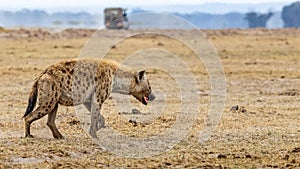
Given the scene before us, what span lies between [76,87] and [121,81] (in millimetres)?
936

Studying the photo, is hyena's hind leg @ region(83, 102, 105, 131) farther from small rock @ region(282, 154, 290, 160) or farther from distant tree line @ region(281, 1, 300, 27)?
distant tree line @ region(281, 1, 300, 27)

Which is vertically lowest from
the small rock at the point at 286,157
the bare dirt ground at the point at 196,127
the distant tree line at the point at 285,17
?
the small rock at the point at 286,157

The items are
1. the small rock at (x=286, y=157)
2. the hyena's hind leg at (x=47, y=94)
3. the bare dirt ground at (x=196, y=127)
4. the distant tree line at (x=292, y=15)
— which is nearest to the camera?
the bare dirt ground at (x=196, y=127)

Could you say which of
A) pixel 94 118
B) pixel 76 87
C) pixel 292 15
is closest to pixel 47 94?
pixel 76 87

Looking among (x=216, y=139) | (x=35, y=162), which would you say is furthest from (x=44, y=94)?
(x=216, y=139)

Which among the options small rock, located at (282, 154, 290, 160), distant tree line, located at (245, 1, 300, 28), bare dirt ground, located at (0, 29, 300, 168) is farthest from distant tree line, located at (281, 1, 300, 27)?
small rock, located at (282, 154, 290, 160)

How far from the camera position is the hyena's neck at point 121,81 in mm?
11711

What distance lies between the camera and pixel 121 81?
11789mm

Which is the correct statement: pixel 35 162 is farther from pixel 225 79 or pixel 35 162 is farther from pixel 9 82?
pixel 225 79

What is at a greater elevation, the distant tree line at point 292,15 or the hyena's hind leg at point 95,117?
the distant tree line at point 292,15

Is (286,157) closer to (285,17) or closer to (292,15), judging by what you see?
(285,17)

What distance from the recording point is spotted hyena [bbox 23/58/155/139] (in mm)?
10875

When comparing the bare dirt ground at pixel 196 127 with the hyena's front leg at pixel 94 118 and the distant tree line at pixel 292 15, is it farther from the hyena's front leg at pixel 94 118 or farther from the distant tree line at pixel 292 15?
the distant tree line at pixel 292 15

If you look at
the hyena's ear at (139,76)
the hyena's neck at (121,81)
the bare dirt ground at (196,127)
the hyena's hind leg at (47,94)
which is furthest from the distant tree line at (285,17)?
the hyena's hind leg at (47,94)
